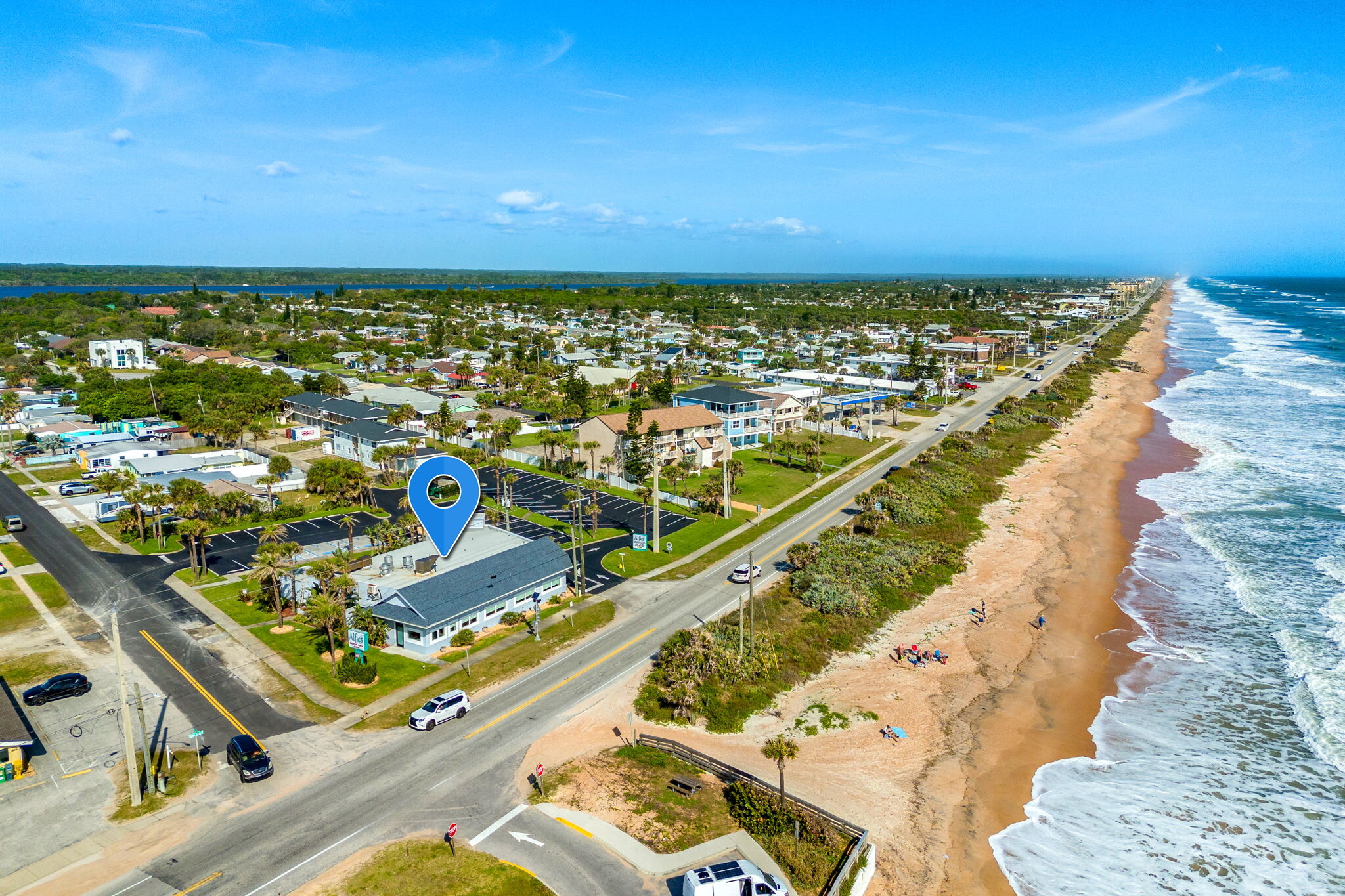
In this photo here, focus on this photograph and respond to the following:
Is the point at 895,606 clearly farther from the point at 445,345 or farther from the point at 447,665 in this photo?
the point at 445,345

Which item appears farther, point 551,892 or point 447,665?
point 447,665

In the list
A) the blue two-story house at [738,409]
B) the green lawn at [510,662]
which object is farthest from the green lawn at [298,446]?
the green lawn at [510,662]

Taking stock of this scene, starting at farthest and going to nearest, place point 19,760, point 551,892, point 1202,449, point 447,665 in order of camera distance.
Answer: point 1202,449 → point 447,665 → point 19,760 → point 551,892

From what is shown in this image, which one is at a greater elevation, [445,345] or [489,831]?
[445,345]

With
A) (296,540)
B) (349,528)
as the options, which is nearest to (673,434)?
(349,528)

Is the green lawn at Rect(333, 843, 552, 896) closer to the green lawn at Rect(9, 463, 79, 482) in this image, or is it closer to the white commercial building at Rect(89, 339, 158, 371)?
the green lawn at Rect(9, 463, 79, 482)

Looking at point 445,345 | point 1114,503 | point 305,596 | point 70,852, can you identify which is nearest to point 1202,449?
point 1114,503

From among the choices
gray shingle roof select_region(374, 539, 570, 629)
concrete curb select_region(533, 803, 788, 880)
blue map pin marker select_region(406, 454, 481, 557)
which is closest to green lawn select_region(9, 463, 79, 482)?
blue map pin marker select_region(406, 454, 481, 557)
